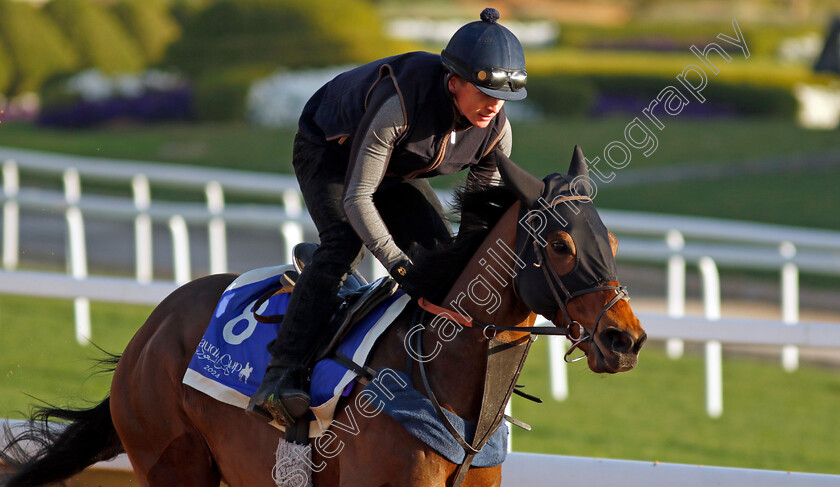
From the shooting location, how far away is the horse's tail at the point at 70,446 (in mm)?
3594

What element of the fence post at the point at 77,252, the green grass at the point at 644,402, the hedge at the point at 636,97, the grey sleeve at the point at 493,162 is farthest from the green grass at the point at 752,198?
the grey sleeve at the point at 493,162

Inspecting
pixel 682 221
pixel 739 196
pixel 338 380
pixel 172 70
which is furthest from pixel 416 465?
pixel 172 70

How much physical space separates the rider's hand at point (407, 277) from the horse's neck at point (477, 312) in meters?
0.10

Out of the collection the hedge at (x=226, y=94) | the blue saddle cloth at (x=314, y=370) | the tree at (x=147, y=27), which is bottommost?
the blue saddle cloth at (x=314, y=370)

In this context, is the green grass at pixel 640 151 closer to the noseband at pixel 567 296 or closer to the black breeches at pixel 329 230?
the black breeches at pixel 329 230

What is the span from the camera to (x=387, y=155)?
284 cm

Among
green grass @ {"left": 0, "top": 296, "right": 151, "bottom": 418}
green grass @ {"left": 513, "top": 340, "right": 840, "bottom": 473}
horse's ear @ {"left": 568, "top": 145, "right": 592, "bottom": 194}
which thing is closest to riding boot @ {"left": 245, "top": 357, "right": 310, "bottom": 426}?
horse's ear @ {"left": 568, "top": 145, "right": 592, "bottom": 194}

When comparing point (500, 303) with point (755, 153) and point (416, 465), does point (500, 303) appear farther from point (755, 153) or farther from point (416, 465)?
point (755, 153)

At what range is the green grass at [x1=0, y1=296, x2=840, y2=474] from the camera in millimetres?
5438

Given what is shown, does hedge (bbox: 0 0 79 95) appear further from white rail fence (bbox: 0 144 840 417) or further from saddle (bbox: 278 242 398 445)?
saddle (bbox: 278 242 398 445)

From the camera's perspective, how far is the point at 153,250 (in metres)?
11.4

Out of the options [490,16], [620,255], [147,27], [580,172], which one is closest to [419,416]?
[580,172]

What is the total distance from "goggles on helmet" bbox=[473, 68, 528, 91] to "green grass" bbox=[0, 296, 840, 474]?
3001 mm

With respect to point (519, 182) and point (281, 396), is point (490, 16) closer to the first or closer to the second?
point (519, 182)
